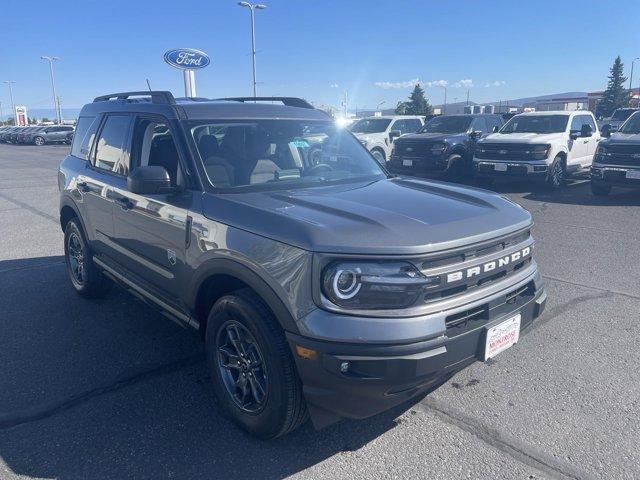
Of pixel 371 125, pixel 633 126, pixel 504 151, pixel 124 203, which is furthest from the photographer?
pixel 371 125

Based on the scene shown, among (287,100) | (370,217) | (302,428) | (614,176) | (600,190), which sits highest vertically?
(287,100)

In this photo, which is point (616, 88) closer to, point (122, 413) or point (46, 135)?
point (46, 135)

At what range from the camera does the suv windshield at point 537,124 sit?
13750 mm

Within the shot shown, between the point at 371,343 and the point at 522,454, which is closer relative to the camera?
the point at 371,343

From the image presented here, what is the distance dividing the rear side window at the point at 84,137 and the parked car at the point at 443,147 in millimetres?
10545

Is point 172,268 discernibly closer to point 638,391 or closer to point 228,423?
point 228,423

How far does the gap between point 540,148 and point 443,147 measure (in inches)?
101

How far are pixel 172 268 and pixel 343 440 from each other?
159 centimetres

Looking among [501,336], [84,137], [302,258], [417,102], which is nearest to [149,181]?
[302,258]

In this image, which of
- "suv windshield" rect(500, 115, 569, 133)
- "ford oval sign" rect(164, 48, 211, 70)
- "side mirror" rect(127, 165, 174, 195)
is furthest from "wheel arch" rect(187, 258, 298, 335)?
"ford oval sign" rect(164, 48, 211, 70)

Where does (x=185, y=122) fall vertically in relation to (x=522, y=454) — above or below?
above

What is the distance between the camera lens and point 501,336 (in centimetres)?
300

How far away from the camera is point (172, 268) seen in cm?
369

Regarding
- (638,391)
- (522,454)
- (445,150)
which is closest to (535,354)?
(638,391)
